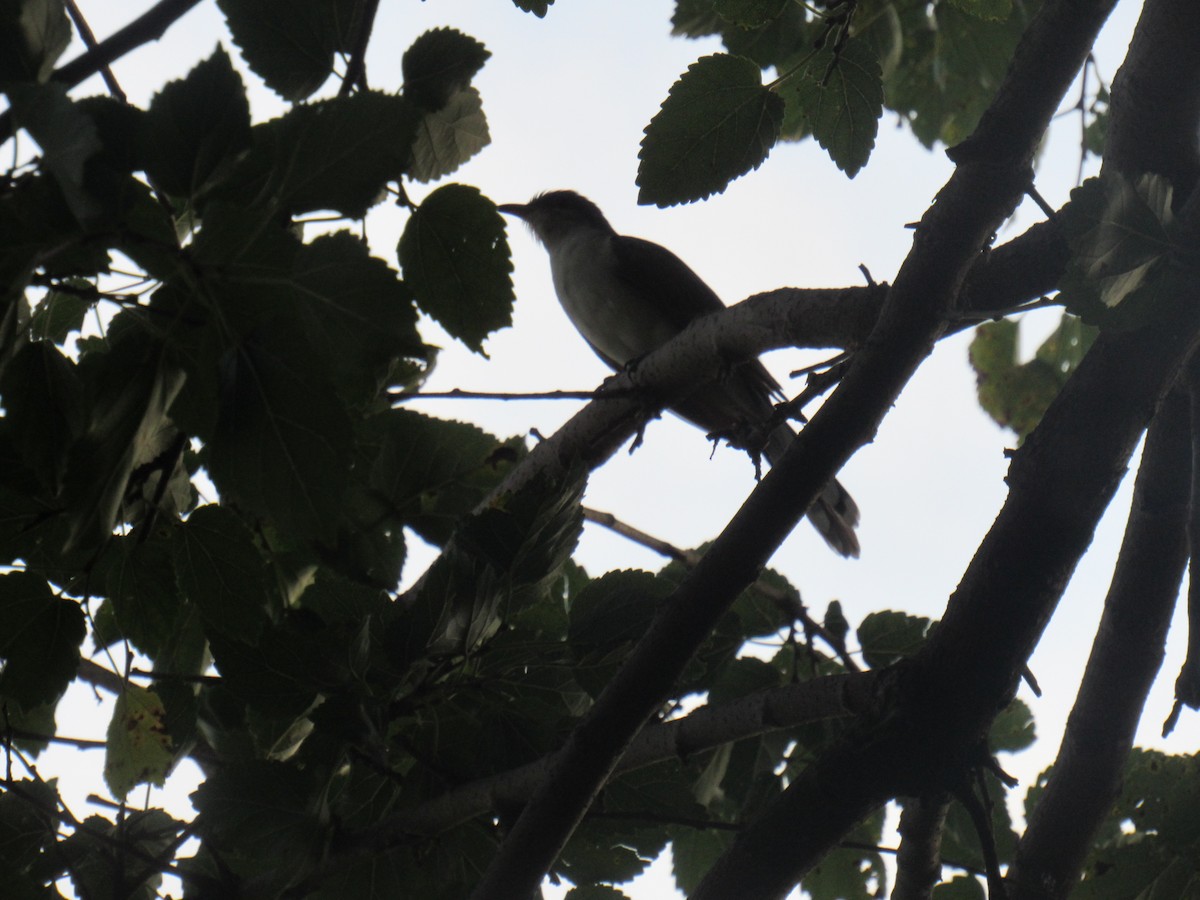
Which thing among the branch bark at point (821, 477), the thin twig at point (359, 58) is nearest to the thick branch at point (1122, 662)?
the branch bark at point (821, 477)

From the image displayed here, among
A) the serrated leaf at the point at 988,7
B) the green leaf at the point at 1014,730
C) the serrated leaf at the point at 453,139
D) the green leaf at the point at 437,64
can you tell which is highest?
A: the serrated leaf at the point at 988,7

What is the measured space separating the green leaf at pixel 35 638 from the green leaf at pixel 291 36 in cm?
78

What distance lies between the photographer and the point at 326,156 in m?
1.17

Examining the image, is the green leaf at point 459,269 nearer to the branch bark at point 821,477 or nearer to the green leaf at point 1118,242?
the branch bark at point 821,477

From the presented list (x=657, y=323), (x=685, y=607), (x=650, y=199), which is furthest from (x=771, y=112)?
(x=657, y=323)

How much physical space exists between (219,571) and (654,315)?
4277 millimetres

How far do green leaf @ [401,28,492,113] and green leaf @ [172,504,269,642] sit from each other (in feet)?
2.11

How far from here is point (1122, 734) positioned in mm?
2432

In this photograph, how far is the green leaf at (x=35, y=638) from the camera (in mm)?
1592

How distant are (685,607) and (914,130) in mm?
3144

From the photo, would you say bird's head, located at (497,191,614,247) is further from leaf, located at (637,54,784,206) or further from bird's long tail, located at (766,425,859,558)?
leaf, located at (637,54,784,206)

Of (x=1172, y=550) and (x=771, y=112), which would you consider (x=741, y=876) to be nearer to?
(x=1172, y=550)

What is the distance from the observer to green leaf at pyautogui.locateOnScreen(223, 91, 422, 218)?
3.81ft

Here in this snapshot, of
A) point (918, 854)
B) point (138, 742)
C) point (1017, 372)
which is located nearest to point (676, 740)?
point (918, 854)
